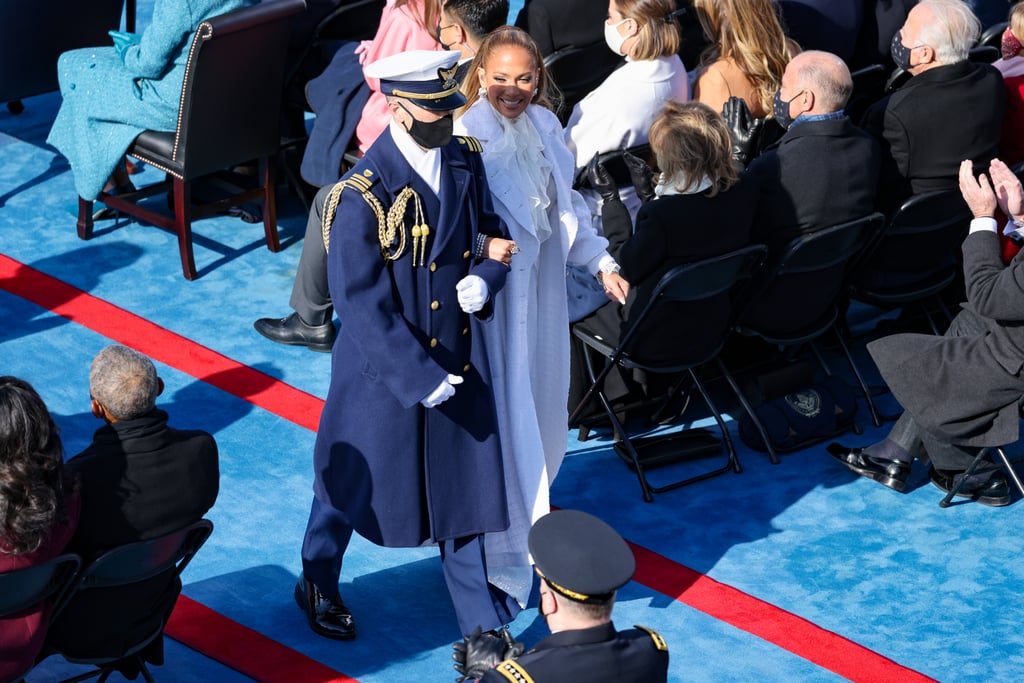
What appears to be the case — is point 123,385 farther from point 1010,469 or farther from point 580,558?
point 1010,469

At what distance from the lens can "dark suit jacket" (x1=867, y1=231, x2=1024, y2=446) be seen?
502 cm

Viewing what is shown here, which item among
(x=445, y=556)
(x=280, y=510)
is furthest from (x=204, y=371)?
(x=445, y=556)

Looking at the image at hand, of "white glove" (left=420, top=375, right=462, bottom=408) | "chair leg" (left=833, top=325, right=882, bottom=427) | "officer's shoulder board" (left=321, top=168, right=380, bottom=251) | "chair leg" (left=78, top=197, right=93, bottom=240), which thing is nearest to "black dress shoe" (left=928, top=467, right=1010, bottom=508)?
"chair leg" (left=833, top=325, right=882, bottom=427)

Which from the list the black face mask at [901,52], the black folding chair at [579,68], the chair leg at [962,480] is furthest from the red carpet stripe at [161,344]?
the black face mask at [901,52]

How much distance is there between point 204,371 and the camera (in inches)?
235

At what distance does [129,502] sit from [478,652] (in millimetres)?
1235

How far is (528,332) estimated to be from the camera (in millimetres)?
4602

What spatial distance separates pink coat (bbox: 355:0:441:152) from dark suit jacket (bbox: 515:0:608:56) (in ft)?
2.89

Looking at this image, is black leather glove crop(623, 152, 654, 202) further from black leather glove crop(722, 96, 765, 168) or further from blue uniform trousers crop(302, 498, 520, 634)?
blue uniform trousers crop(302, 498, 520, 634)

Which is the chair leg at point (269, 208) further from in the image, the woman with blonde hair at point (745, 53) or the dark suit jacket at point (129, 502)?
the dark suit jacket at point (129, 502)

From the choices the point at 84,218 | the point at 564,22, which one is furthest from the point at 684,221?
the point at 84,218

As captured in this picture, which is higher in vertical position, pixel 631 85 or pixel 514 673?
pixel 631 85

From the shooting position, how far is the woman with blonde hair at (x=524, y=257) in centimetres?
439

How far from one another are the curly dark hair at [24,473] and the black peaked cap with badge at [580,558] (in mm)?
1329
